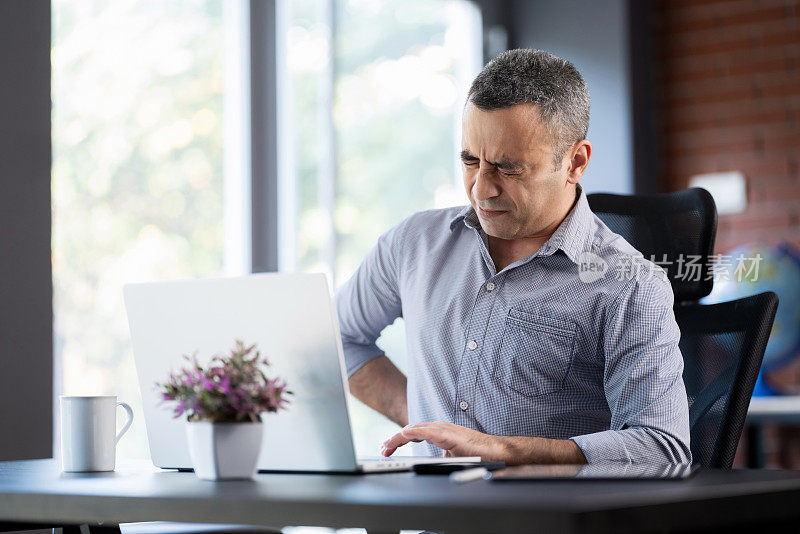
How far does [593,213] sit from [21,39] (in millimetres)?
Answer: 1355

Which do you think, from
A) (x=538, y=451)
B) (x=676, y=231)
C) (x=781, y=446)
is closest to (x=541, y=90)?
(x=676, y=231)

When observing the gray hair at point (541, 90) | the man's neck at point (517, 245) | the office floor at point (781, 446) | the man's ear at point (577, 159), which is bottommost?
the office floor at point (781, 446)

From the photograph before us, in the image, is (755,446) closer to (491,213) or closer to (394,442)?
(491,213)

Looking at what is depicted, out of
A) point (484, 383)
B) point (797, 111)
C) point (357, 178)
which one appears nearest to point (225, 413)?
point (484, 383)

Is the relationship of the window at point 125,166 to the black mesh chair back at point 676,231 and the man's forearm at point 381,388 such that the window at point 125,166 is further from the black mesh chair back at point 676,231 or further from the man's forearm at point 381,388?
the black mesh chair back at point 676,231

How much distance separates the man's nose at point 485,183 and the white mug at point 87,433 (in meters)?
0.69

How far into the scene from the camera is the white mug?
147 cm

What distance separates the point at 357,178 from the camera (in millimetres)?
3902

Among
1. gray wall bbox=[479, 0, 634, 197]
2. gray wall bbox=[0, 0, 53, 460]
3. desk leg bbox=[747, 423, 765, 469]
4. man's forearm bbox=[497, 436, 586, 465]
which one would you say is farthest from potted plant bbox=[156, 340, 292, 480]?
gray wall bbox=[479, 0, 634, 197]

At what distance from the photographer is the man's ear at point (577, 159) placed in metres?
1.90

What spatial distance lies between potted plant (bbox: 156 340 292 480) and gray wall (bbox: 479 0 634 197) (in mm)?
3394

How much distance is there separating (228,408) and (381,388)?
81cm

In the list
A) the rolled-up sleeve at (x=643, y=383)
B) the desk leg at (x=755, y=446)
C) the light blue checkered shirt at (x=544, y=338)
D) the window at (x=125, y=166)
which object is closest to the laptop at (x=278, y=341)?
the rolled-up sleeve at (x=643, y=383)

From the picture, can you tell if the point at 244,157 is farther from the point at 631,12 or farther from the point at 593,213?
the point at 631,12
